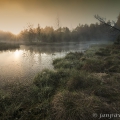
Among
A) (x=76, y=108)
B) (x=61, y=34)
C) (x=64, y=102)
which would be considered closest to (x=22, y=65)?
(x=64, y=102)

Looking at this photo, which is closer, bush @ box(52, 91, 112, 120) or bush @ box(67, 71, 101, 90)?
bush @ box(52, 91, 112, 120)

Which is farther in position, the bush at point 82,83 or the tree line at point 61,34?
the tree line at point 61,34

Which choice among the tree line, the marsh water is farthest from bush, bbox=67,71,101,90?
the tree line

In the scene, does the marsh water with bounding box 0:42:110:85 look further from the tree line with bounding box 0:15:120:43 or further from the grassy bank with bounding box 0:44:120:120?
the tree line with bounding box 0:15:120:43

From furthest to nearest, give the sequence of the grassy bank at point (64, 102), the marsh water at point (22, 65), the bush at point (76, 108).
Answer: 1. the marsh water at point (22, 65)
2. the grassy bank at point (64, 102)
3. the bush at point (76, 108)

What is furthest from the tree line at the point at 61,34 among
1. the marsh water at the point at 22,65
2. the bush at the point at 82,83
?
the bush at the point at 82,83

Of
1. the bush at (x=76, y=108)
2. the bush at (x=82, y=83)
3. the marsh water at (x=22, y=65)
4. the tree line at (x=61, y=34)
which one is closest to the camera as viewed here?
the bush at (x=76, y=108)

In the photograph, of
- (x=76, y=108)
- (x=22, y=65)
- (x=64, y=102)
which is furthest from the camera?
(x=22, y=65)

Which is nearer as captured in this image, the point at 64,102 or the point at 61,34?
the point at 64,102

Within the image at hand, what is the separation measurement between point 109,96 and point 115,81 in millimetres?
1730

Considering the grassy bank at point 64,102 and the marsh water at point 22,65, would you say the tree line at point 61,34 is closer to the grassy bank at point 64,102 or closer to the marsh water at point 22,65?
Answer: the marsh water at point 22,65

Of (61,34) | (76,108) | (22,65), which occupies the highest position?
(61,34)

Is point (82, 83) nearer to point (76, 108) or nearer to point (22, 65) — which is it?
point (76, 108)

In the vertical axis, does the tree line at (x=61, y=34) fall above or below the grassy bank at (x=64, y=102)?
above
